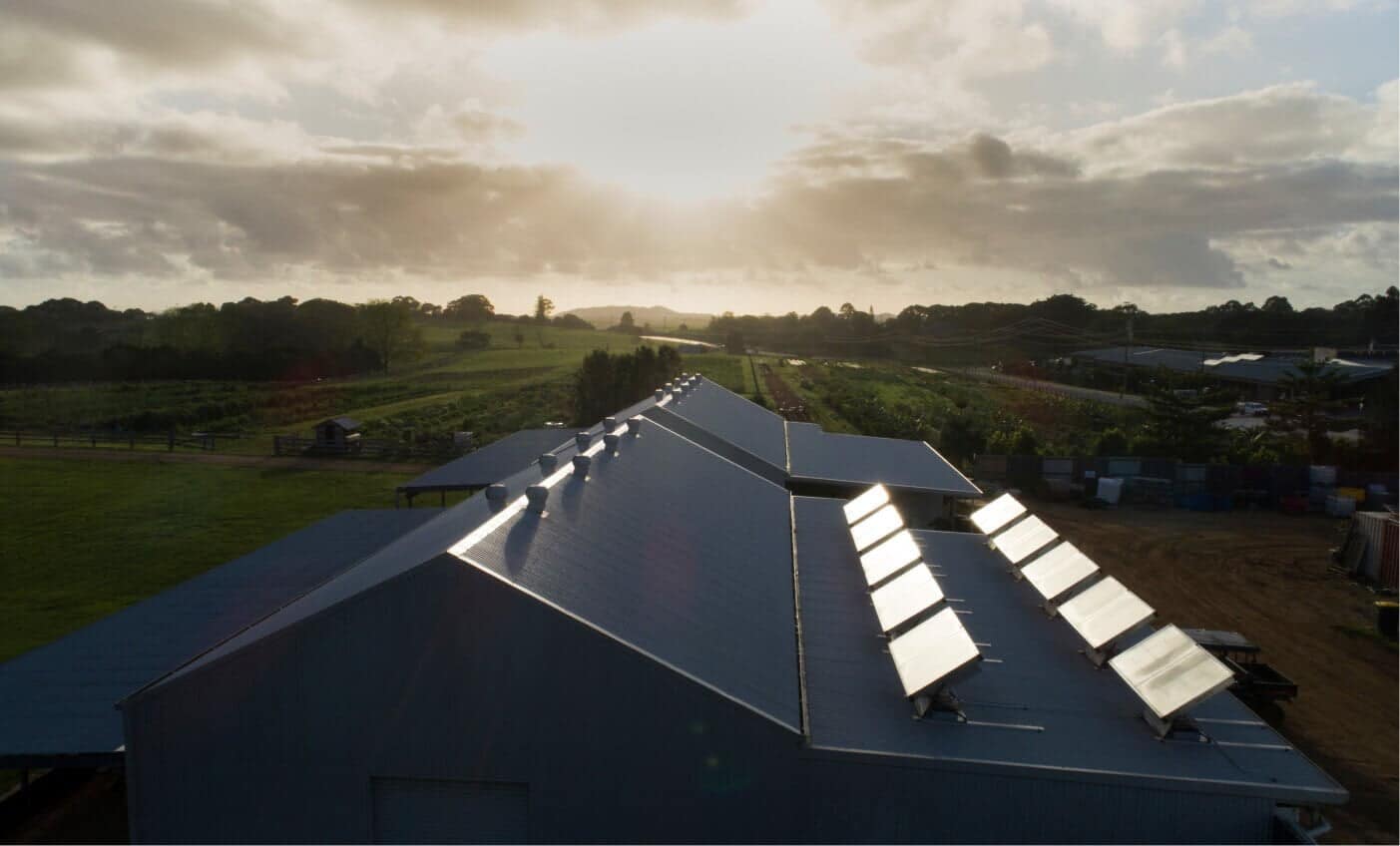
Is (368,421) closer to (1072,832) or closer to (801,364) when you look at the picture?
(801,364)

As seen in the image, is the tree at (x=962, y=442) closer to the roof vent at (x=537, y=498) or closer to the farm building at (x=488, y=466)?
the farm building at (x=488, y=466)

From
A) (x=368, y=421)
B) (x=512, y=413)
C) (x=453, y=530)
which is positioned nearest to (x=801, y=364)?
(x=512, y=413)

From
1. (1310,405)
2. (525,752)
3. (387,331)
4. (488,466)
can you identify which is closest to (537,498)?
(525,752)

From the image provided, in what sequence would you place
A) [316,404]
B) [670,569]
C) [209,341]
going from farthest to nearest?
[209,341], [316,404], [670,569]

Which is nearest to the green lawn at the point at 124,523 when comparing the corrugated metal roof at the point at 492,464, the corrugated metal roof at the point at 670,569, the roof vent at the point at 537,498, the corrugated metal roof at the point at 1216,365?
the corrugated metal roof at the point at 492,464

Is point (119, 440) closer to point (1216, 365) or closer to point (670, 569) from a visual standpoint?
point (670, 569)

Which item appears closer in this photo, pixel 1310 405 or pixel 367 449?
pixel 1310 405
